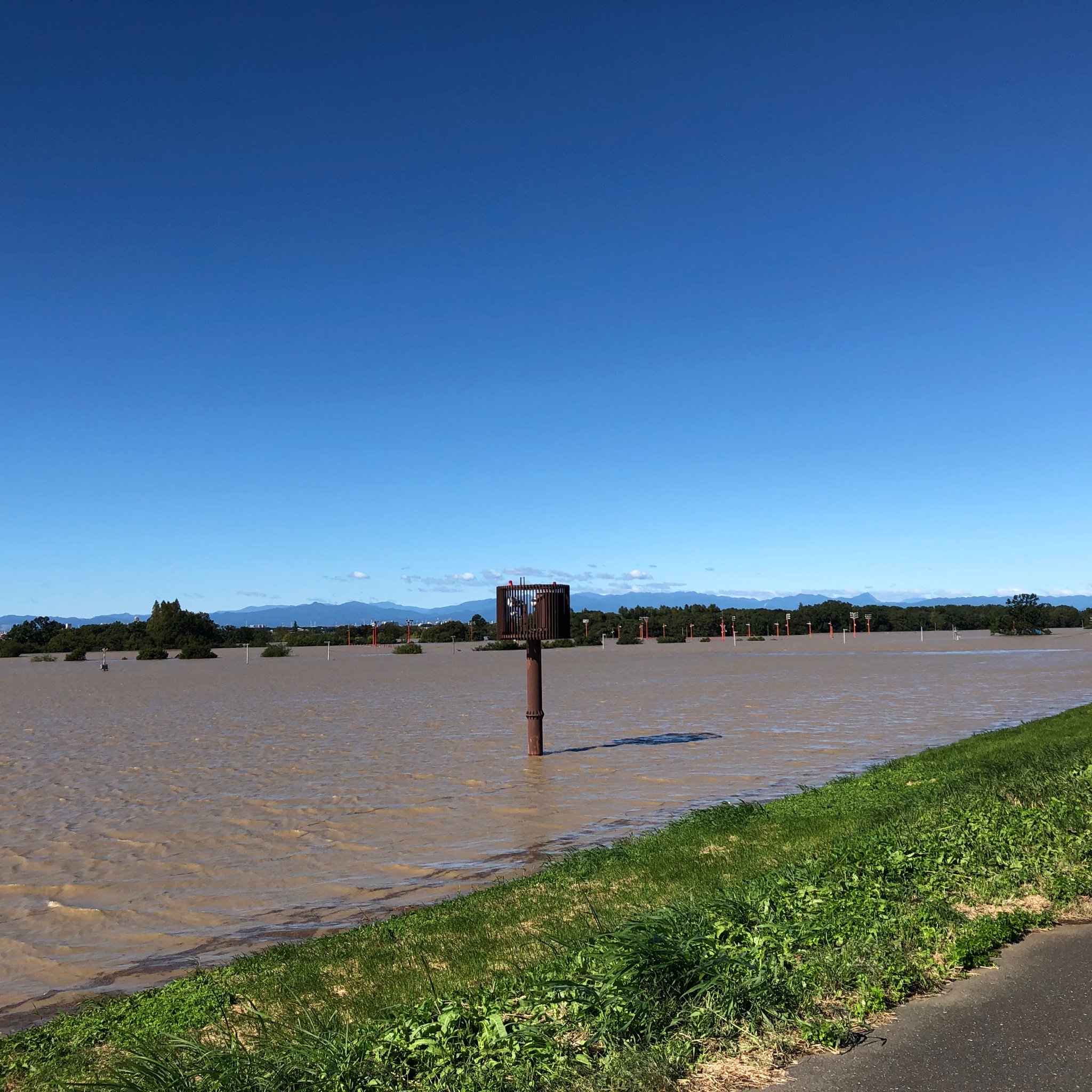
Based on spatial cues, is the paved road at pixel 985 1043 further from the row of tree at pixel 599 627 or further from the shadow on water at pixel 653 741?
the row of tree at pixel 599 627

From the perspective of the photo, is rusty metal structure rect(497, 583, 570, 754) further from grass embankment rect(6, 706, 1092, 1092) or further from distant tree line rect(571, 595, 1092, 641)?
distant tree line rect(571, 595, 1092, 641)

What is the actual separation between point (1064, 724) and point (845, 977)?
539 inches

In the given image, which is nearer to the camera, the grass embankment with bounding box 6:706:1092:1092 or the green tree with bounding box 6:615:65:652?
the grass embankment with bounding box 6:706:1092:1092

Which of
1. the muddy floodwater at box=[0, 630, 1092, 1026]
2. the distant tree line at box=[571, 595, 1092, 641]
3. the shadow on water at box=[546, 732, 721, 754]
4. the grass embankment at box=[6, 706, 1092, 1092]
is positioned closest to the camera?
the grass embankment at box=[6, 706, 1092, 1092]

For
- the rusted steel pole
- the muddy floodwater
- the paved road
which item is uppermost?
the rusted steel pole

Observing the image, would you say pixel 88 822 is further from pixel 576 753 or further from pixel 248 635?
pixel 248 635

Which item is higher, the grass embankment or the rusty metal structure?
the rusty metal structure

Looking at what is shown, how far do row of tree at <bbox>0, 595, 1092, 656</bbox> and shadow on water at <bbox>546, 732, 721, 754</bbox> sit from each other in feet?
214

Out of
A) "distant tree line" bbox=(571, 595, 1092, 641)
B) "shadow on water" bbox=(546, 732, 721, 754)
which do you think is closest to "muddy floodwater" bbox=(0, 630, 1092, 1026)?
"shadow on water" bbox=(546, 732, 721, 754)

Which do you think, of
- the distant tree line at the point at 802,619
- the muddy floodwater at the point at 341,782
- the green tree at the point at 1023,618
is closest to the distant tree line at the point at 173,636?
the distant tree line at the point at 802,619

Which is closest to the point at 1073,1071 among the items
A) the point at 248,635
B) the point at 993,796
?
the point at 993,796

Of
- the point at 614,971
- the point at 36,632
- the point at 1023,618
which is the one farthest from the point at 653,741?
the point at 36,632

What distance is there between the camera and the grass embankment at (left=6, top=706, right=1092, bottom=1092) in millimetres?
4770

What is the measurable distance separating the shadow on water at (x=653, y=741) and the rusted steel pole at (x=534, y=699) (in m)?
0.61
